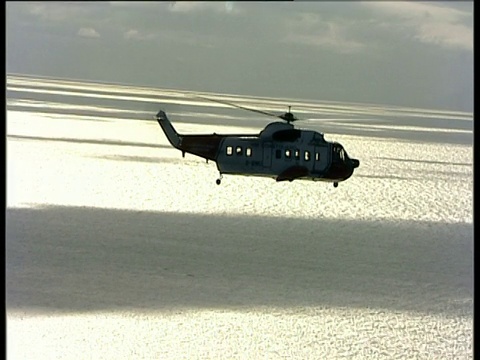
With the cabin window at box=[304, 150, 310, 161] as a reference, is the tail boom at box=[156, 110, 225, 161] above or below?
above

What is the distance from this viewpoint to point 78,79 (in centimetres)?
180

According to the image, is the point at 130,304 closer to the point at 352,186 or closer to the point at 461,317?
the point at 352,186

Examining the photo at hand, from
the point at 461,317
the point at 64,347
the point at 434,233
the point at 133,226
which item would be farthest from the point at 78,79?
the point at 461,317

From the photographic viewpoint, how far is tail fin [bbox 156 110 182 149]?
182 cm

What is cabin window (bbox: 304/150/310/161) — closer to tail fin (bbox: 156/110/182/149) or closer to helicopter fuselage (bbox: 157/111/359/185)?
helicopter fuselage (bbox: 157/111/359/185)

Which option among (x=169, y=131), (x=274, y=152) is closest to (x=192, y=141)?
(x=169, y=131)

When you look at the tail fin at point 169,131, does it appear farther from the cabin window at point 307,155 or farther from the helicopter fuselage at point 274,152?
the cabin window at point 307,155

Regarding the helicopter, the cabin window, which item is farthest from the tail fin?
the cabin window

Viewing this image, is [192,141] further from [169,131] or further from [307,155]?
[307,155]

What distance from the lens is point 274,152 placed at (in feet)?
6.09

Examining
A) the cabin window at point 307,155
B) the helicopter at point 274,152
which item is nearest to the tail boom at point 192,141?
the helicopter at point 274,152

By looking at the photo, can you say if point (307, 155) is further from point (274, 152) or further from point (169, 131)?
point (169, 131)

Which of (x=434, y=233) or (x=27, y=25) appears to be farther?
(x=434, y=233)

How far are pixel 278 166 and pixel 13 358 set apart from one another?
0.71 metres
